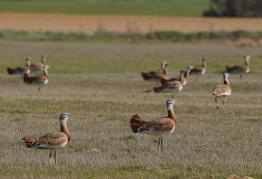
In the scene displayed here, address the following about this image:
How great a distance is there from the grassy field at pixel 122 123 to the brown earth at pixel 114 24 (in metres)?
29.3

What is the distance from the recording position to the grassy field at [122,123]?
49.7 feet

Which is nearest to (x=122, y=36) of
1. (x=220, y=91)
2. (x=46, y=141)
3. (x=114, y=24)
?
(x=114, y=24)

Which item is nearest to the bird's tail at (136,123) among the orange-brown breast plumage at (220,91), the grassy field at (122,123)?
the grassy field at (122,123)

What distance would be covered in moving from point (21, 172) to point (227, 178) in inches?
129

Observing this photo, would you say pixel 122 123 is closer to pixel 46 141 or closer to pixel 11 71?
pixel 46 141

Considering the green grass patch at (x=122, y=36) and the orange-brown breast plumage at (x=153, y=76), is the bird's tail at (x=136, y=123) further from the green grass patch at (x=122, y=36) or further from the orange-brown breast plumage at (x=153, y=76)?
the green grass patch at (x=122, y=36)

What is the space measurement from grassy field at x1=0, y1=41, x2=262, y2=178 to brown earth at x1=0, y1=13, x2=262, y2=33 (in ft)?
96.3

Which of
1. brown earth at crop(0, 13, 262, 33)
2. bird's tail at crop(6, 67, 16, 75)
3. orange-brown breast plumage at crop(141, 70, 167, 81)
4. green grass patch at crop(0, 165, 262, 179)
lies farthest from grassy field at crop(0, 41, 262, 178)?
brown earth at crop(0, 13, 262, 33)

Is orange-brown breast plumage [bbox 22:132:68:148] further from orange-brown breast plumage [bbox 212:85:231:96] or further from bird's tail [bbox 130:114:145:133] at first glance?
orange-brown breast plumage [bbox 212:85:231:96]

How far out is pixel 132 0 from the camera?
6265 inches

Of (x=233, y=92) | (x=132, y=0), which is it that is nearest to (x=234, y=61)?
(x=233, y=92)

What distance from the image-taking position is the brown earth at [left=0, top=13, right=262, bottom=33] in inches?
2911

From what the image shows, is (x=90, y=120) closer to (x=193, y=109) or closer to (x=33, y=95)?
(x=193, y=109)

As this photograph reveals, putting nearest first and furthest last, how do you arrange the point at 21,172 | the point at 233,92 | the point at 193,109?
the point at 21,172
the point at 193,109
the point at 233,92
